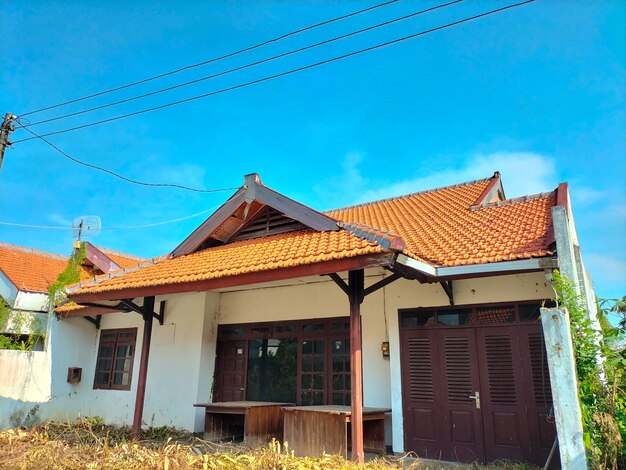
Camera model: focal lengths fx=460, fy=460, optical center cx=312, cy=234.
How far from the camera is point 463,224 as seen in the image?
25.8 feet

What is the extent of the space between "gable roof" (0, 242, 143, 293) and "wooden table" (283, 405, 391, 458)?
849 cm

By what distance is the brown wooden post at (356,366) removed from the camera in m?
5.36

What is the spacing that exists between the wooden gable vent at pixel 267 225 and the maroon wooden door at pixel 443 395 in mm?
2830

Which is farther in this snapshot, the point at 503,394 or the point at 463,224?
the point at 463,224

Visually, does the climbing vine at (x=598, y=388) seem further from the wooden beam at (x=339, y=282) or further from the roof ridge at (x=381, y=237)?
the wooden beam at (x=339, y=282)

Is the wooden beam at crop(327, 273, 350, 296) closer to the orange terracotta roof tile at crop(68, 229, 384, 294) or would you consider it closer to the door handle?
the orange terracotta roof tile at crop(68, 229, 384, 294)

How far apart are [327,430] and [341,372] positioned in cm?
174

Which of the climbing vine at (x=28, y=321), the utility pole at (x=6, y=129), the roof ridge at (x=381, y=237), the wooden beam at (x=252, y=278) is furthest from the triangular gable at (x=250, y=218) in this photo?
the climbing vine at (x=28, y=321)

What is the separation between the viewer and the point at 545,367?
611 centimetres

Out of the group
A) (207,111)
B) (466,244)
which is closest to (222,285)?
(466,244)

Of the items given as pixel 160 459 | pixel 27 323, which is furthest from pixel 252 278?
pixel 27 323

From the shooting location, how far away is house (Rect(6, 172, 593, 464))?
5910mm

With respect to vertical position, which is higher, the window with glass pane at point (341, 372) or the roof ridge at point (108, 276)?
the roof ridge at point (108, 276)

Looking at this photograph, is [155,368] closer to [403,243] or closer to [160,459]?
[160,459]
